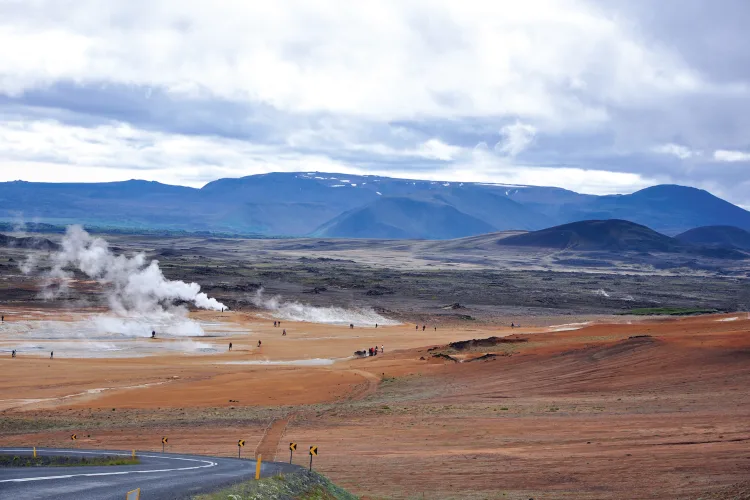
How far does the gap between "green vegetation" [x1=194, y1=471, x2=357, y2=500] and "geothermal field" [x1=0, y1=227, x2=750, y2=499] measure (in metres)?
3.60

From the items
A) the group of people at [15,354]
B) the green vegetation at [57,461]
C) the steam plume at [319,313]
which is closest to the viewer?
the green vegetation at [57,461]

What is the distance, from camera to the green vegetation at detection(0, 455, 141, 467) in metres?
22.0

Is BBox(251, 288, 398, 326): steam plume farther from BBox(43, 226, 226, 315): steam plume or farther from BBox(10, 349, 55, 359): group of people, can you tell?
BBox(10, 349, 55, 359): group of people

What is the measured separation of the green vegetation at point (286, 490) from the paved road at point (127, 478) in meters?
0.62

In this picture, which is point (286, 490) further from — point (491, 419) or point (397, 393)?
point (397, 393)

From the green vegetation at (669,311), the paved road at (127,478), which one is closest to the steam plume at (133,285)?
the green vegetation at (669,311)

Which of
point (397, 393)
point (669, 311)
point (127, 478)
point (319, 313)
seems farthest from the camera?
point (669, 311)

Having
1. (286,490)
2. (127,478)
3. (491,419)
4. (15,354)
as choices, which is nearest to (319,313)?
(15,354)

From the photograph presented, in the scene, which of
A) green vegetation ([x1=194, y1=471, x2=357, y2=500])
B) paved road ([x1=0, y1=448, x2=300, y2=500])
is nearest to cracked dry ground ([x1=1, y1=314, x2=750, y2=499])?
green vegetation ([x1=194, y1=471, x2=357, y2=500])

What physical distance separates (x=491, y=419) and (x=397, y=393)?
11276 mm

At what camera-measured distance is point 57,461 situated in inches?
→ 896

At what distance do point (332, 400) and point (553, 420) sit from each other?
14399 mm

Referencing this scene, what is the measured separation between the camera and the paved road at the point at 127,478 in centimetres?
1628

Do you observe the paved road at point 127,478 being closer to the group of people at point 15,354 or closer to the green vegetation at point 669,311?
the group of people at point 15,354
